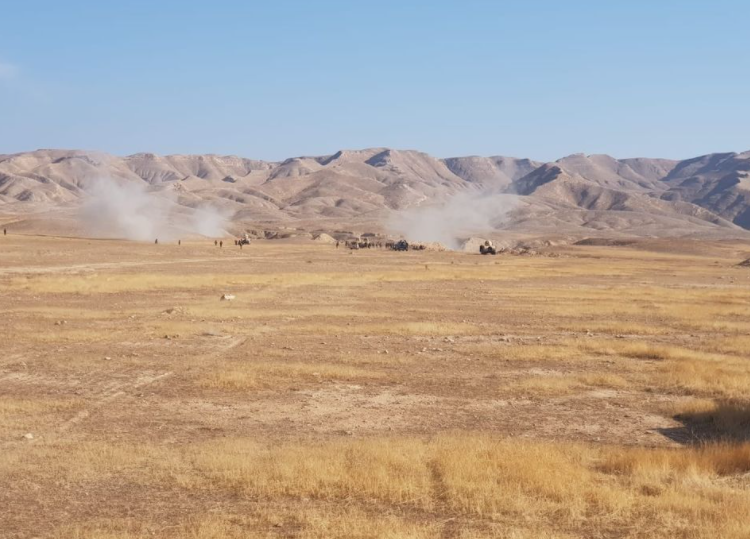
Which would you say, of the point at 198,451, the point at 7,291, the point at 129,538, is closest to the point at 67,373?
the point at 198,451

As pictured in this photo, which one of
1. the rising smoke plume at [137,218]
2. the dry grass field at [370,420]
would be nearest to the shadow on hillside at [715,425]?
the dry grass field at [370,420]

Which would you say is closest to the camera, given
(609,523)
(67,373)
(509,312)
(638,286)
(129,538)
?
(129,538)

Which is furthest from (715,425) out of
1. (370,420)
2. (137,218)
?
(137,218)

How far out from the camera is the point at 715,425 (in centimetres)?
1688

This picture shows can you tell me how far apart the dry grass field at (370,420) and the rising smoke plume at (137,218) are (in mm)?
83295

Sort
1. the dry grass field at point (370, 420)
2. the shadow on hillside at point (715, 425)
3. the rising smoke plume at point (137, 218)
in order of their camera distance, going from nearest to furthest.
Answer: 1. the dry grass field at point (370, 420)
2. the shadow on hillside at point (715, 425)
3. the rising smoke plume at point (137, 218)

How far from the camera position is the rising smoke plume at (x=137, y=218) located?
123 m

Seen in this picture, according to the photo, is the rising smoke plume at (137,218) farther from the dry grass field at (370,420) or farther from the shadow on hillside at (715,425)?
the shadow on hillside at (715,425)

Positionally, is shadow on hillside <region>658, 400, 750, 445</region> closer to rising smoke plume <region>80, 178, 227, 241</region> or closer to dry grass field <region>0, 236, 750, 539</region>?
dry grass field <region>0, 236, 750, 539</region>

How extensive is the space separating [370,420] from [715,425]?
6.92 metres

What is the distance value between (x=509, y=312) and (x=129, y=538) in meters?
29.5

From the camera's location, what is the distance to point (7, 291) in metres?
43.2

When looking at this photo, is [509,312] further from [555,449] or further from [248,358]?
[555,449]

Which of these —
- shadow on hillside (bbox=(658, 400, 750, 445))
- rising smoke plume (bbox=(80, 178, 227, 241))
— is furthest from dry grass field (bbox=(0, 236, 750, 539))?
rising smoke plume (bbox=(80, 178, 227, 241))
